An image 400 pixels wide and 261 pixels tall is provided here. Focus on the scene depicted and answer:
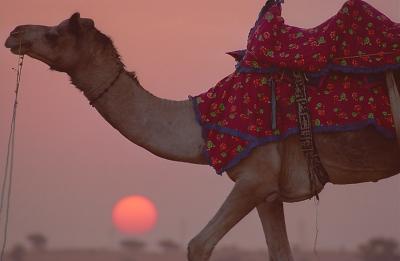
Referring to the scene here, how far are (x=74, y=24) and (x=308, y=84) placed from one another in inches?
77.2

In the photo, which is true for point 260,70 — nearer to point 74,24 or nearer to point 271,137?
point 271,137

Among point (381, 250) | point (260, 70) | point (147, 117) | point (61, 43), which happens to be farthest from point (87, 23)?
point (381, 250)

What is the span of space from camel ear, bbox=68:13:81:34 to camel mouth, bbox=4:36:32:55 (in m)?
0.37

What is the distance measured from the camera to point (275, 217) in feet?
24.1

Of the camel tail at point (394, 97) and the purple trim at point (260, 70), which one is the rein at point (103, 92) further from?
the camel tail at point (394, 97)

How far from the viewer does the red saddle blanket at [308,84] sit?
6754 millimetres

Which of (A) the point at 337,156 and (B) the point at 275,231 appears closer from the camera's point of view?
(A) the point at 337,156

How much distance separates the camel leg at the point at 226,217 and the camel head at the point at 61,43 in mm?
1674

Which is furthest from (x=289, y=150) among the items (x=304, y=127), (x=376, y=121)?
(x=376, y=121)

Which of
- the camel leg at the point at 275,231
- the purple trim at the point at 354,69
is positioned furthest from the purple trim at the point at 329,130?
the camel leg at the point at 275,231

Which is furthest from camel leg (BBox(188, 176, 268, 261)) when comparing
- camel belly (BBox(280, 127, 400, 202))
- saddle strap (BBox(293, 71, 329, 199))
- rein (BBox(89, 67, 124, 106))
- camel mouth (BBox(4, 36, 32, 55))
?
camel mouth (BBox(4, 36, 32, 55))

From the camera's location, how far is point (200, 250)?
6.57 metres

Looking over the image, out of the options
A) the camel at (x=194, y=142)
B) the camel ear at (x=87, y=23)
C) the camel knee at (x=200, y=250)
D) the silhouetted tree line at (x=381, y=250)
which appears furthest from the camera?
the silhouetted tree line at (x=381, y=250)

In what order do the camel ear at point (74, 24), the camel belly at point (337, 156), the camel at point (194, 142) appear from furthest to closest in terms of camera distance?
the camel ear at point (74, 24) < the camel belly at point (337, 156) < the camel at point (194, 142)
